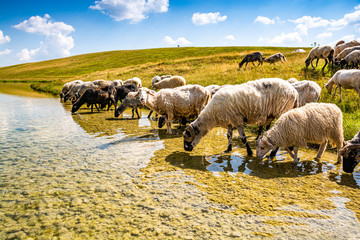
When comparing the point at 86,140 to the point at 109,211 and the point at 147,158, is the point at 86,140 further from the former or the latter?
the point at 109,211

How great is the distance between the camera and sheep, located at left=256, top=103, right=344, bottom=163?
6.38 metres

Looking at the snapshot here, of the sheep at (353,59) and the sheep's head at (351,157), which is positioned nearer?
the sheep's head at (351,157)

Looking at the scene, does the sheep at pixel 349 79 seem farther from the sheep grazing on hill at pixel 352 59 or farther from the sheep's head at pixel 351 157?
the sheep's head at pixel 351 157

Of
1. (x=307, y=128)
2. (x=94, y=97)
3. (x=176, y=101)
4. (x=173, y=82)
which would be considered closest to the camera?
(x=307, y=128)

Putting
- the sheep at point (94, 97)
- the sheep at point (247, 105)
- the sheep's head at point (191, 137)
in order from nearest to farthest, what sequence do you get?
1. the sheep at point (247, 105)
2. the sheep's head at point (191, 137)
3. the sheep at point (94, 97)

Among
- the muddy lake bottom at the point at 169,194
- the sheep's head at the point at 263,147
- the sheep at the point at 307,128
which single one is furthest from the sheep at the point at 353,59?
the sheep's head at the point at 263,147

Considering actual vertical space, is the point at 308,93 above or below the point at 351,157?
above

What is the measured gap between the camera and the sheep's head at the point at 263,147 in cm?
664

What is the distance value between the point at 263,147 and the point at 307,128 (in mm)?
1261

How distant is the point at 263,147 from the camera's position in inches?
266

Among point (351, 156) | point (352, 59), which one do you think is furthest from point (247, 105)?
point (352, 59)

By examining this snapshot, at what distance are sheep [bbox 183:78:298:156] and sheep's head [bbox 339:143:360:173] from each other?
2.27 meters

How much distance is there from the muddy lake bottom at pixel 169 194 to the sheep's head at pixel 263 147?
0.85 feet

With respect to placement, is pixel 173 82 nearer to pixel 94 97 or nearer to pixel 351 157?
pixel 94 97
